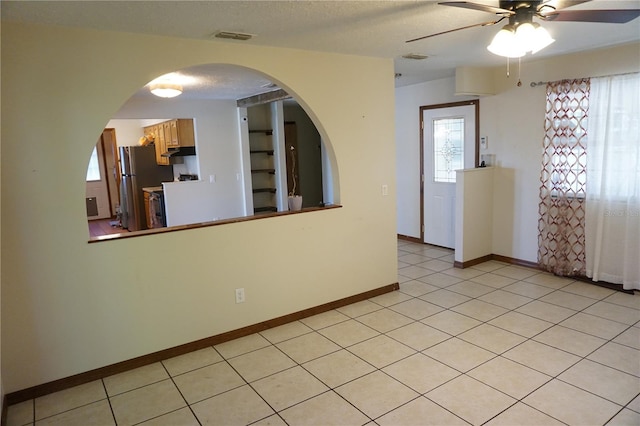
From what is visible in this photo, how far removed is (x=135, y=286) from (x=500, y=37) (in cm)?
289

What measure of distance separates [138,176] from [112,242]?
18.3ft

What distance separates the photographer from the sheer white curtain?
400cm

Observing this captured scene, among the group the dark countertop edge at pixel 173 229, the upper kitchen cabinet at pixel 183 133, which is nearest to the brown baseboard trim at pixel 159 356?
the dark countertop edge at pixel 173 229

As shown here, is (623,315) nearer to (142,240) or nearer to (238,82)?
(142,240)

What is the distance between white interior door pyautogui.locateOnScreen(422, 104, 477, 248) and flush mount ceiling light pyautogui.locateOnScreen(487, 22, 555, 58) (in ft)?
10.2

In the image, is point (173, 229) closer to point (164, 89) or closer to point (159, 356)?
point (159, 356)

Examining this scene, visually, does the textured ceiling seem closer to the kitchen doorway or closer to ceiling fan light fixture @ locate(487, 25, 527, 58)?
ceiling fan light fixture @ locate(487, 25, 527, 58)

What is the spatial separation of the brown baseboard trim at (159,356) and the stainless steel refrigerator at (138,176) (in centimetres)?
544

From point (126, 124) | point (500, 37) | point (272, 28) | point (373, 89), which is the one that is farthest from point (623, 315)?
point (126, 124)

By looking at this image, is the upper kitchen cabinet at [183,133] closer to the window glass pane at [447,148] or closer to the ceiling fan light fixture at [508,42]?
the window glass pane at [447,148]

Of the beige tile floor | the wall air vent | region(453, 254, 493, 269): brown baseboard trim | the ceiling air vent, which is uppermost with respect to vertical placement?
the ceiling air vent

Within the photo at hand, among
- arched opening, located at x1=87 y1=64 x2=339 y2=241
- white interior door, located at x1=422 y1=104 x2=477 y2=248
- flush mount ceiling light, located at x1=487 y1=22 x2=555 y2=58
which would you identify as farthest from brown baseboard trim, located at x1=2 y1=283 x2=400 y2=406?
flush mount ceiling light, located at x1=487 y1=22 x2=555 y2=58

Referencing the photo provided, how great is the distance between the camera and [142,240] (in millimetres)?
3020

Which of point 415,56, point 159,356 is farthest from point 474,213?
point 159,356
